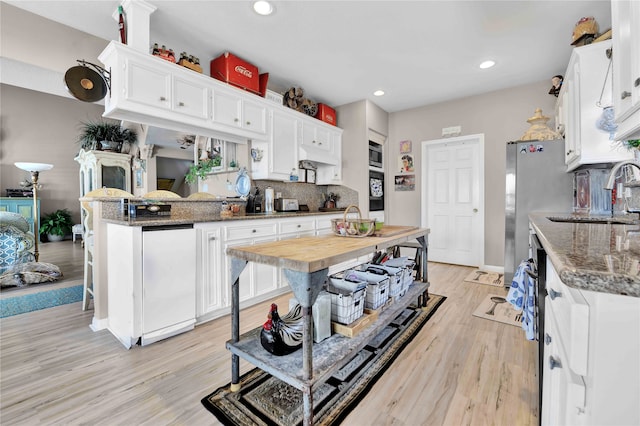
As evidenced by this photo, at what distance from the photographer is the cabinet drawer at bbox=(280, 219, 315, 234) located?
3125 mm

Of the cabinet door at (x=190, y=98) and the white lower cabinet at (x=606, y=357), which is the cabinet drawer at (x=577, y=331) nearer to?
the white lower cabinet at (x=606, y=357)

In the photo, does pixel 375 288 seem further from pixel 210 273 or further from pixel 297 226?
pixel 297 226

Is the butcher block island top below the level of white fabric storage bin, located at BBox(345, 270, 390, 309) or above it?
above

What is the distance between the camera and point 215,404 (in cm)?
142

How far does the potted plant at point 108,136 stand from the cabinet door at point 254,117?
3.79ft

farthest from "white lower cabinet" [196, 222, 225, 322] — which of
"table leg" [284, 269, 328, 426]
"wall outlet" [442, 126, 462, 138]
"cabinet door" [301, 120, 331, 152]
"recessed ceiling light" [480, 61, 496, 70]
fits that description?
"wall outlet" [442, 126, 462, 138]

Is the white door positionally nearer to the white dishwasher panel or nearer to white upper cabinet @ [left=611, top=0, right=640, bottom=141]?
white upper cabinet @ [left=611, top=0, right=640, bottom=141]

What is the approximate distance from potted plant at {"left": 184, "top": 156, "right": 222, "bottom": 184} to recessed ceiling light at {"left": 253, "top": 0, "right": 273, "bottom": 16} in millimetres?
1509

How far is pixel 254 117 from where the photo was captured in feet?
10.6

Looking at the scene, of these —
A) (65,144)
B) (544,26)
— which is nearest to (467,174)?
(544,26)

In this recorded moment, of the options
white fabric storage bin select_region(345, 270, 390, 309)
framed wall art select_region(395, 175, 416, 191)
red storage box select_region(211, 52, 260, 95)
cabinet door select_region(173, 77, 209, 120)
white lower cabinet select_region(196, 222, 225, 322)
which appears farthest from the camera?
framed wall art select_region(395, 175, 416, 191)

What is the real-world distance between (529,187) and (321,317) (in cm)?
292

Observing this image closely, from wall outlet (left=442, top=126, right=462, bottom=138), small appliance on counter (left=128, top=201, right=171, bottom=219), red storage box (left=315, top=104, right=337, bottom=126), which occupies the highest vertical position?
red storage box (left=315, top=104, right=337, bottom=126)

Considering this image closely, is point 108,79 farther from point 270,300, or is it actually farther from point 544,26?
point 544,26
